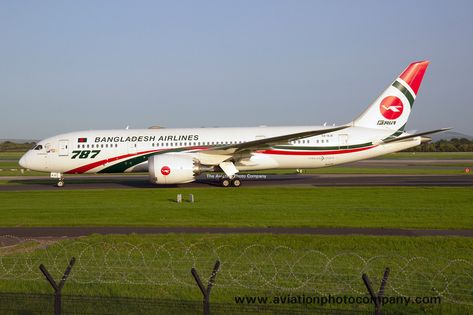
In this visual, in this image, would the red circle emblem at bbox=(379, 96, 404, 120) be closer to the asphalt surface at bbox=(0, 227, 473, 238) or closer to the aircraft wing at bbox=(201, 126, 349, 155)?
the aircraft wing at bbox=(201, 126, 349, 155)

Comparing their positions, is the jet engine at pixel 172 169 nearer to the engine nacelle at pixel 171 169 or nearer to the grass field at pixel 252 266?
the engine nacelle at pixel 171 169

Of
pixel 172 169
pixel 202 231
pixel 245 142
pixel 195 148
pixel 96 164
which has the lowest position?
pixel 202 231

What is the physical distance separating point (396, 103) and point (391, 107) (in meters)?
0.42

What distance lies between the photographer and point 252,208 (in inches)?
981

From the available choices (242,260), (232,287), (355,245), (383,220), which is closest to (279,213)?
(383,220)

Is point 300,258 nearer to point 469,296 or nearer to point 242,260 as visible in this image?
point 242,260

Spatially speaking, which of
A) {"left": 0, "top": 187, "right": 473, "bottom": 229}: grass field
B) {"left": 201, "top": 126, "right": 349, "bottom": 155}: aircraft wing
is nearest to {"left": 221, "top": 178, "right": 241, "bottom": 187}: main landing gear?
{"left": 201, "top": 126, "right": 349, "bottom": 155}: aircraft wing

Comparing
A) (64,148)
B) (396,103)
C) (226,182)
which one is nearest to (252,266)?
(226,182)

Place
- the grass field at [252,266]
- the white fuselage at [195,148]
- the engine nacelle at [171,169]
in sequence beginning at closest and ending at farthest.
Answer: the grass field at [252,266]
the engine nacelle at [171,169]
the white fuselage at [195,148]

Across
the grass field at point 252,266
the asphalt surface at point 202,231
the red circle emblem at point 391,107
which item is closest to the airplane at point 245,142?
the red circle emblem at point 391,107

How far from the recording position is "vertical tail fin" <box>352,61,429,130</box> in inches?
1480

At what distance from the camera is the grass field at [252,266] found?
11531 mm

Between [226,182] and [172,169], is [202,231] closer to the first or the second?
[172,169]

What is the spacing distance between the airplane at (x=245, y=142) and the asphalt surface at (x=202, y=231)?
15533 mm
